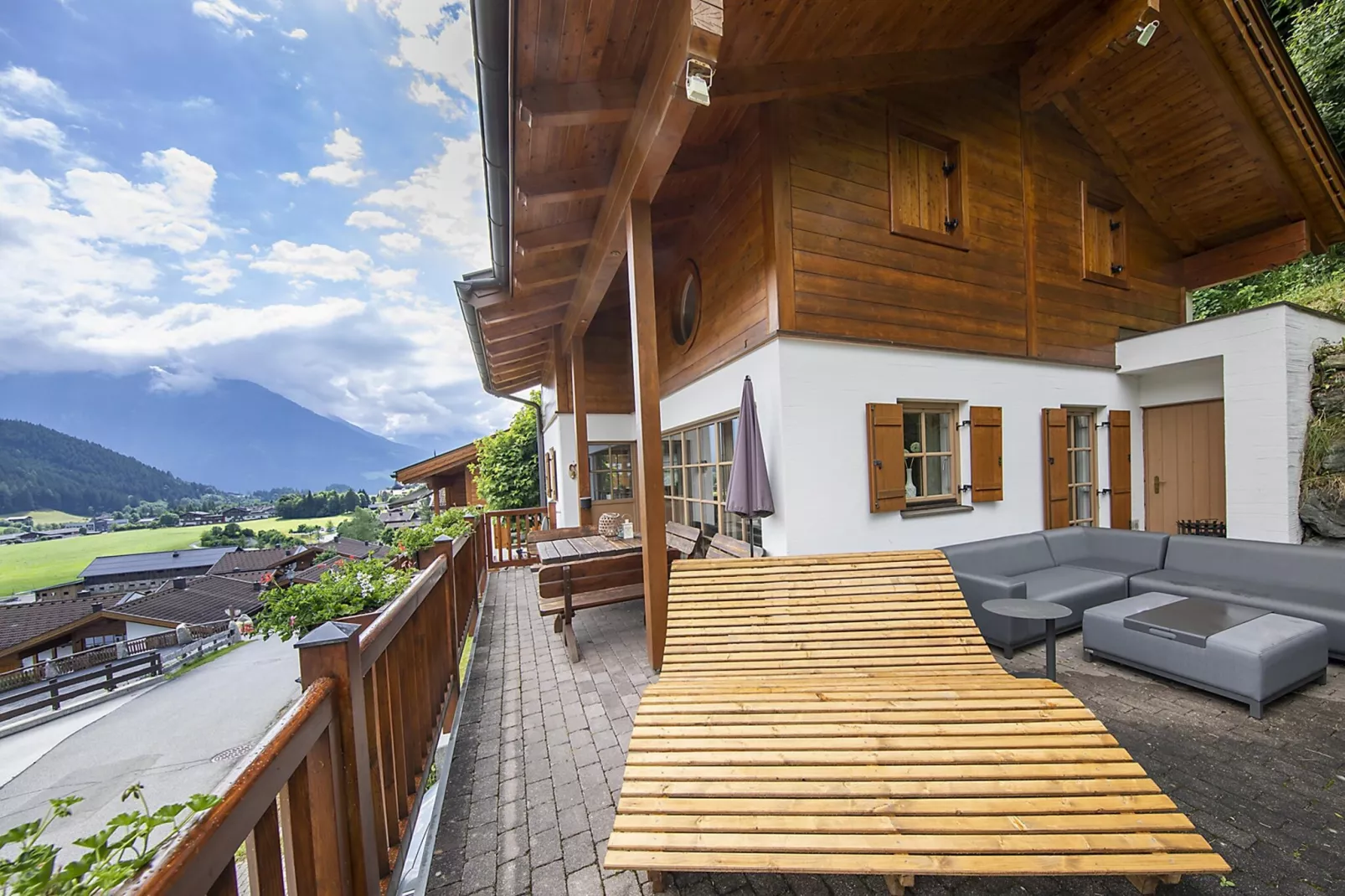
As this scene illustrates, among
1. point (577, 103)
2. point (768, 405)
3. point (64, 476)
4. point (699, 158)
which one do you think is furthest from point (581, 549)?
point (64, 476)

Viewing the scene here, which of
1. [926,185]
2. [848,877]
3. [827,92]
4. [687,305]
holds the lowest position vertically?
[848,877]

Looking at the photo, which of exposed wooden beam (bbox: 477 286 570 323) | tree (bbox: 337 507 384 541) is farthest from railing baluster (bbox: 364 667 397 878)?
Result: tree (bbox: 337 507 384 541)

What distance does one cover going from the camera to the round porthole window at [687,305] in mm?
5551

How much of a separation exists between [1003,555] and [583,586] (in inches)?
153

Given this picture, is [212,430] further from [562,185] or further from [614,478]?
[562,185]

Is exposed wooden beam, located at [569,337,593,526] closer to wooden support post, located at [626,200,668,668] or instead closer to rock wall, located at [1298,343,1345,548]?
wooden support post, located at [626,200,668,668]

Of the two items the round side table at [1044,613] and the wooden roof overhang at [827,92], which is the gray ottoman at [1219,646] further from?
the wooden roof overhang at [827,92]

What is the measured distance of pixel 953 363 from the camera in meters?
4.64

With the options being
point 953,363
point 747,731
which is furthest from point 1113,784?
point 953,363

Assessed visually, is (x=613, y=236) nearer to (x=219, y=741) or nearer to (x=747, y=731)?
(x=747, y=731)

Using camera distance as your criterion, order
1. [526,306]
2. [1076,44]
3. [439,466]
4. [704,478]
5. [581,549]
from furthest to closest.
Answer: [439,466] → [526,306] → [704,478] → [581,549] → [1076,44]

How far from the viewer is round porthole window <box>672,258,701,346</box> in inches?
219

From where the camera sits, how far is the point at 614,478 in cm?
885

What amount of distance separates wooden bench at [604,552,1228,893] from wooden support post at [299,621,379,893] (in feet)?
2.46
